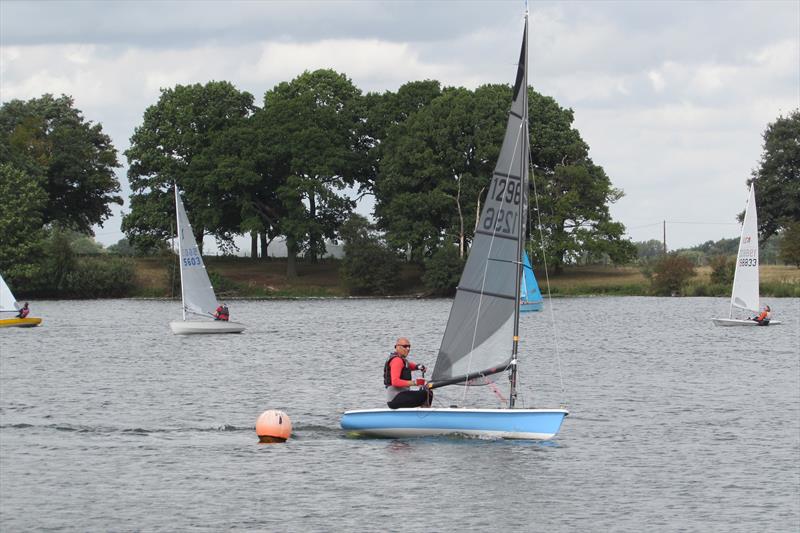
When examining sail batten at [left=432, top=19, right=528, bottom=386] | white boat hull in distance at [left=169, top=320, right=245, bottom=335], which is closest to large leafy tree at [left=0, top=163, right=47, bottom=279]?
white boat hull in distance at [left=169, top=320, right=245, bottom=335]

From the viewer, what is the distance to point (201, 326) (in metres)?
66.2

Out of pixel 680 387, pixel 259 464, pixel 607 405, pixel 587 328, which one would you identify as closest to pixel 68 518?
pixel 259 464

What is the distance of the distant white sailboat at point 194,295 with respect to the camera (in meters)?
64.8

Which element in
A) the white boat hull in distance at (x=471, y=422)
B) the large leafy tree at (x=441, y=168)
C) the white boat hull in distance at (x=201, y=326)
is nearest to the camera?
the white boat hull in distance at (x=471, y=422)

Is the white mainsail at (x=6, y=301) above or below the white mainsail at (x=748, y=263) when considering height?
below

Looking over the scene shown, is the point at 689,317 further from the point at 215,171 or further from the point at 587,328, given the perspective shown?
the point at 215,171

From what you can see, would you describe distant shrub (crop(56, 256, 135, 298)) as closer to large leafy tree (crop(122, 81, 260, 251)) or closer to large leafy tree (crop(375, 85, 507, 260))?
large leafy tree (crop(122, 81, 260, 251))

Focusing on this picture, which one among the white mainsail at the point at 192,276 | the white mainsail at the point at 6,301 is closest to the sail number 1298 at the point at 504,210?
the white mainsail at the point at 192,276

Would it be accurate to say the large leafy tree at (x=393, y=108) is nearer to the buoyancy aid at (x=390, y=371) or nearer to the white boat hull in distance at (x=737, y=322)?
the white boat hull in distance at (x=737, y=322)

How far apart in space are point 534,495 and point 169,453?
959cm

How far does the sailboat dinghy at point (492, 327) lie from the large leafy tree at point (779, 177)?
328ft

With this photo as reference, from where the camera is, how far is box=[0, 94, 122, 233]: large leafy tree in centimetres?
11988

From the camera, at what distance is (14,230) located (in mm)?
107062

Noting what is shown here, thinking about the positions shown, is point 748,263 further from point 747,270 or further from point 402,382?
point 402,382
